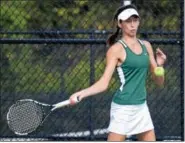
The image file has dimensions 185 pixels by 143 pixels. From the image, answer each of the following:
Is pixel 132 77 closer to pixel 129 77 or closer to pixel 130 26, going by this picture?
pixel 129 77

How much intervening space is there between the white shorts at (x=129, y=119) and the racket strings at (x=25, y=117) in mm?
656

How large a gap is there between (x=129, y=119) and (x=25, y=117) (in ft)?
3.05

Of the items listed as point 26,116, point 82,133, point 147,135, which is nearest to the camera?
point 147,135

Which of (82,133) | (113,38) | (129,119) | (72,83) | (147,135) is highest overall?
(113,38)

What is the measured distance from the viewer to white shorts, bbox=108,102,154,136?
691cm

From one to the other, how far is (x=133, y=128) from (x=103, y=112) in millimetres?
1868

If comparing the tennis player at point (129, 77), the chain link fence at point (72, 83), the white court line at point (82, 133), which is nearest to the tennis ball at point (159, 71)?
the tennis player at point (129, 77)

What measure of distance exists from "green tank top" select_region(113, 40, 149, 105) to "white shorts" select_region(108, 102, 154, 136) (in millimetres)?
46

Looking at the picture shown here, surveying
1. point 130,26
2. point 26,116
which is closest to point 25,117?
point 26,116

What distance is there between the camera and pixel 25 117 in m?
7.32

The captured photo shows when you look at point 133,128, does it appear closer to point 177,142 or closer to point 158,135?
point 177,142

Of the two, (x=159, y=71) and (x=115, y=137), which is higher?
(x=159, y=71)

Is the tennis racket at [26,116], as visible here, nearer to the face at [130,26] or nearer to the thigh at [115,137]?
the thigh at [115,137]

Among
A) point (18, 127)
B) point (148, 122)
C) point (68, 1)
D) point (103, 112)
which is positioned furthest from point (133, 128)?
point (68, 1)
